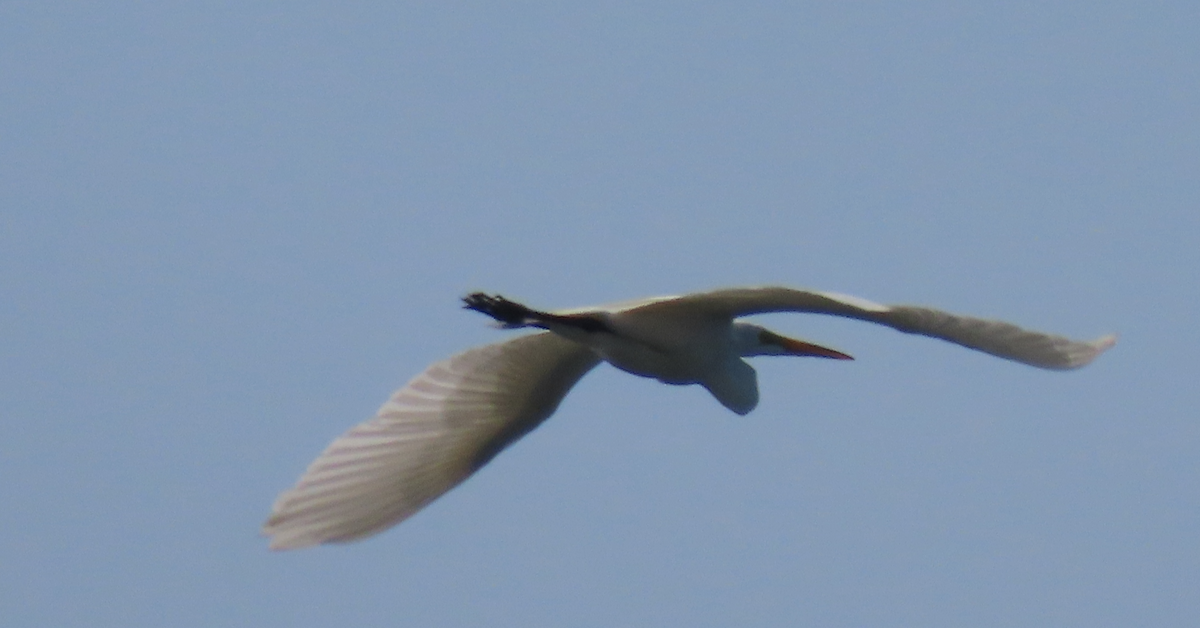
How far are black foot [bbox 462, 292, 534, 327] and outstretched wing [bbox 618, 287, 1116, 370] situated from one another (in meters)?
0.74

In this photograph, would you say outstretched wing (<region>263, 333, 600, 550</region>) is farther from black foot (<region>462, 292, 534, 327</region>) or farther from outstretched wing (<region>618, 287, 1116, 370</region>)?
outstretched wing (<region>618, 287, 1116, 370</region>)

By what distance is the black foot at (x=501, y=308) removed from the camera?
8.05m

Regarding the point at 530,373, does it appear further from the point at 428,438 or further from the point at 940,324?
the point at 940,324

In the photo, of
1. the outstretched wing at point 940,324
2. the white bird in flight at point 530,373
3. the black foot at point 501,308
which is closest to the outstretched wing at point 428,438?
the white bird in flight at point 530,373

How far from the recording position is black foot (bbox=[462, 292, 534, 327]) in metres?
8.05

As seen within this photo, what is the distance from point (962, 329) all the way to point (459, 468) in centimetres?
352

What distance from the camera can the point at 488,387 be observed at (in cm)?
959

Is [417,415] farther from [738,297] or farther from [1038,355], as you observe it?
[1038,355]

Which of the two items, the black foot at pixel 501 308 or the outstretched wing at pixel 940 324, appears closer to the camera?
the outstretched wing at pixel 940 324

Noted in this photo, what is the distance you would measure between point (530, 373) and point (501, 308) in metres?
1.56

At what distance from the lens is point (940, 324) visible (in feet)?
22.0

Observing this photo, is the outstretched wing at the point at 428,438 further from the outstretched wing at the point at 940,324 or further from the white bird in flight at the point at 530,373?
the outstretched wing at the point at 940,324

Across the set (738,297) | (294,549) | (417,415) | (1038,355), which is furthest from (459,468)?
(1038,355)

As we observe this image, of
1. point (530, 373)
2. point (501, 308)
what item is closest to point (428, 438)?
point (530, 373)
